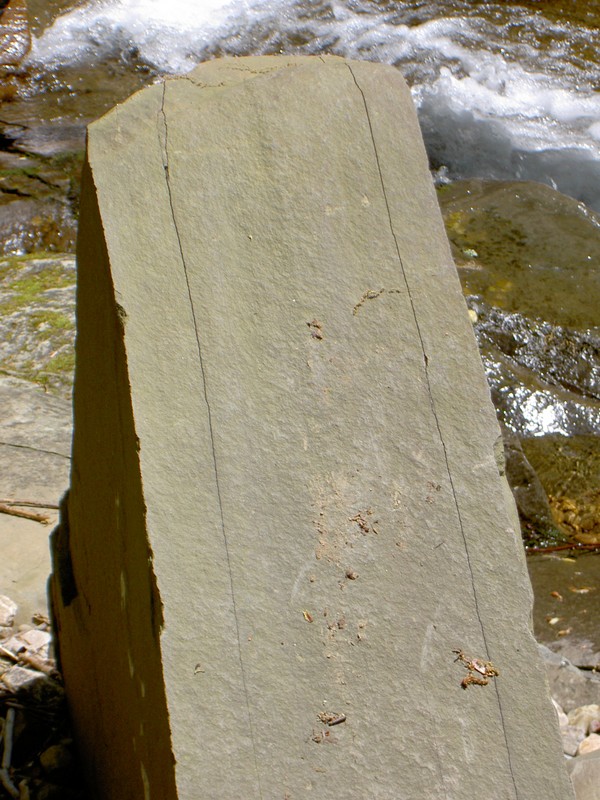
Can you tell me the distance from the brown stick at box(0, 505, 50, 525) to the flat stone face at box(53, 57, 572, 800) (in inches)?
43.1

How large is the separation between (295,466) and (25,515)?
1.54m

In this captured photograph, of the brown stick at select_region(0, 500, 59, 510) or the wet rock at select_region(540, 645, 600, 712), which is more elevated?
the brown stick at select_region(0, 500, 59, 510)

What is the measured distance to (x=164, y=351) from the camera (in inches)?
59.3

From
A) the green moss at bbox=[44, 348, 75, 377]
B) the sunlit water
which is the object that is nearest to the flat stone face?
the green moss at bbox=[44, 348, 75, 377]

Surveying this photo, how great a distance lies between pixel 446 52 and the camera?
6621mm

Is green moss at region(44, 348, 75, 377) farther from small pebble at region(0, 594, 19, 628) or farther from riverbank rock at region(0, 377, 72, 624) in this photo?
small pebble at region(0, 594, 19, 628)

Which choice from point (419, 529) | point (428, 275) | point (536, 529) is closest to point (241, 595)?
point (419, 529)

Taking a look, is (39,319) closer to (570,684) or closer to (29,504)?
(29,504)

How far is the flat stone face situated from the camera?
1.39 m

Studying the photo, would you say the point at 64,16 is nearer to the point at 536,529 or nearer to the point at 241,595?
the point at 536,529

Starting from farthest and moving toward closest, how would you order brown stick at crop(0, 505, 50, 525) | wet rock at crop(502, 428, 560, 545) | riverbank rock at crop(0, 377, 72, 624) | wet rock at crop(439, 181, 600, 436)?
wet rock at crop(439, 181, 600, 436) → wet rock at crop(502, 428, 560, 545) → brown stick at crop(0, 505, 50, 525) → riverbank rock at crop(0, 377, 72, 624)

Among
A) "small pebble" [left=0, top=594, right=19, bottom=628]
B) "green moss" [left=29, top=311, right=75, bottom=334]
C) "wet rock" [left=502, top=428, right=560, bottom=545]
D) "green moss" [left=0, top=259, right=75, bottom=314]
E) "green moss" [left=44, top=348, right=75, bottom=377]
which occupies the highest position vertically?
"green moss" [left=0, top=259, right=75, bottom=314]

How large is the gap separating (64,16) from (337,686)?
638cm

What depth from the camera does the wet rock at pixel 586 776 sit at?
193 centimetres
